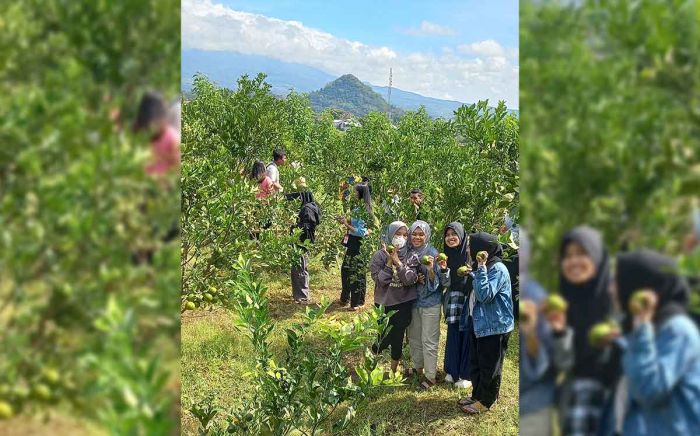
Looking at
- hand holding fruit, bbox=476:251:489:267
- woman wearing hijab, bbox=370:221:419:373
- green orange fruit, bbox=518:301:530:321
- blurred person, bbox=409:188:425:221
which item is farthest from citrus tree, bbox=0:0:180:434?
blurred person, bbox=409:188:425:221

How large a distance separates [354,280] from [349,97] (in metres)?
179

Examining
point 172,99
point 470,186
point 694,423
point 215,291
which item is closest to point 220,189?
point 215,291

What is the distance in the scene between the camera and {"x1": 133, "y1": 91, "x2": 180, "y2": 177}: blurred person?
2.36 ft

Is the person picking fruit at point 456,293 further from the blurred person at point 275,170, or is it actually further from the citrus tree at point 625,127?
the citrus tree at point 625,127

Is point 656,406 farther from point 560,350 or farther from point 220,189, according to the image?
point 220,189

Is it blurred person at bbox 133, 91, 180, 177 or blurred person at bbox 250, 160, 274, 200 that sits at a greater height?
blurred person at bbox 133, 91, 180, 177

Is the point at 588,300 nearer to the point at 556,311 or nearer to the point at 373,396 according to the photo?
the point at 556,311

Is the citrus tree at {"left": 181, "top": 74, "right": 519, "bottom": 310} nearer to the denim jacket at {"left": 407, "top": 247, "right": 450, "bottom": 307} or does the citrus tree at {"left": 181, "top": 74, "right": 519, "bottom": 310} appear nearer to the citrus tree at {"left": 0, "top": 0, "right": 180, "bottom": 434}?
Result: the denim jacket at {"left": 407, "top": 247, "right": 450, "bottom": 307}

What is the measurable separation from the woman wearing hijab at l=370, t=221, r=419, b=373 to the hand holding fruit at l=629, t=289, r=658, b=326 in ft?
14.0

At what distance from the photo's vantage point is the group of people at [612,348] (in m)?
0.68

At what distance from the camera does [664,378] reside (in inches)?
26.8

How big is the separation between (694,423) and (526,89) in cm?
49

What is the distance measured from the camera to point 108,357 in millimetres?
660

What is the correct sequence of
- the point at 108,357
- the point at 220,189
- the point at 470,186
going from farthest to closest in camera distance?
the point at 470,186, the point at 220,189, the point at 108,357
